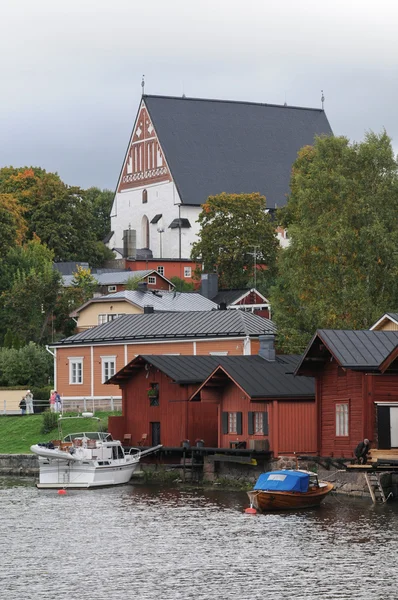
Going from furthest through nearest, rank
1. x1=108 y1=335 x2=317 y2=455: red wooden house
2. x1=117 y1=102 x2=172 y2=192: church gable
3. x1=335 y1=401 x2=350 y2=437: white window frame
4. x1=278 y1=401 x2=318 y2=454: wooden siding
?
x1=117 y1=102 x2=172 y2=192: church gable, x1=108 y1=335 x2=317 y2=455: red wooden house, x1=278 y1=401 x2=318 y2=454: wooden siding, x1=335 y1=401 x2=350 y2=437: white window frame

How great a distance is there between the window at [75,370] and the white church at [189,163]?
63642mm

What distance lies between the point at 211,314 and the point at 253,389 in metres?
24.2

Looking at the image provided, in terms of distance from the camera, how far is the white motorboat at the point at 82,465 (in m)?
60.1

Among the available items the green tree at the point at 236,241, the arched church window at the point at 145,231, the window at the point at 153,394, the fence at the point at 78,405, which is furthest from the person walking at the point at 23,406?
the arched church window at the point at 145,231

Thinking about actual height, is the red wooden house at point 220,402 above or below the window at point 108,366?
below

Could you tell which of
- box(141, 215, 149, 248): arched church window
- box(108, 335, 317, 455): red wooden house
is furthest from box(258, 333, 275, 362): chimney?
box(141, 215, 149, 248): arched church window

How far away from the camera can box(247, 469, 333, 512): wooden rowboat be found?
4788 centimetres

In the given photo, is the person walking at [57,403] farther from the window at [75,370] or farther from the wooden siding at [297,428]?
the wooden siding at [297,428]

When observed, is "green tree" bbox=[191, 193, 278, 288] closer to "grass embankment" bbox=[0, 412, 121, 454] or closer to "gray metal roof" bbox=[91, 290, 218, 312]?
"gray metal roof" bbox=[91, 290, 218, 312]

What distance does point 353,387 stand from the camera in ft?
174

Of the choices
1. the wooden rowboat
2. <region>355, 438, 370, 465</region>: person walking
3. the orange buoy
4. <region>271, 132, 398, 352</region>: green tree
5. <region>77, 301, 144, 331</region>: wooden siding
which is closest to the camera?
the orange buoy

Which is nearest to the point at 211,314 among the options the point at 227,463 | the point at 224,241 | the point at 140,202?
the point at 227,463

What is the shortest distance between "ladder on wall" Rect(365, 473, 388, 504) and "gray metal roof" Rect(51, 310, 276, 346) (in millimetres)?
27648

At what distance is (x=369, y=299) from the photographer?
7569 centimetres
